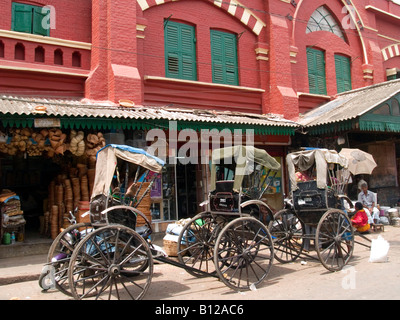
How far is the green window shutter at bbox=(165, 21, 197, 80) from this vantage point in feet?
38.5

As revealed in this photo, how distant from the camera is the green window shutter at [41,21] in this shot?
990 centimetres

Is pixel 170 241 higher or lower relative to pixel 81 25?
lower

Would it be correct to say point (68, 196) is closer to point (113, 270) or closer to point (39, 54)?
point (39, 54)

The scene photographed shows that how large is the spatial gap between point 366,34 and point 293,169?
12.6 meters

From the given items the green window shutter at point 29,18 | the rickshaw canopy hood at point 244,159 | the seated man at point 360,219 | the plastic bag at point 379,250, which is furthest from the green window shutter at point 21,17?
the seated man at point 360,219

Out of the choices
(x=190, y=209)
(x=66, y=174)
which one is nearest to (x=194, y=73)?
(x=190, y=209)

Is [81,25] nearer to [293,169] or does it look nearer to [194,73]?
[194,73]

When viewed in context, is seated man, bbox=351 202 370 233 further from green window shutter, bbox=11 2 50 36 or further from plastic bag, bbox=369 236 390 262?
green window shutter, bbox=11 2 50 36

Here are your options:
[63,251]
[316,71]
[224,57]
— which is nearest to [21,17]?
[224,57]

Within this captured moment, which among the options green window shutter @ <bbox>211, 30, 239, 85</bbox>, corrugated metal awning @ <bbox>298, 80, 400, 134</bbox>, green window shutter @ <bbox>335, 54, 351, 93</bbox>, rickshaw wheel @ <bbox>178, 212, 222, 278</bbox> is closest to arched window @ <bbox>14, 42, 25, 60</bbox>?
green window shutter @ <bbox>211, 30, 239, 85</bbox>

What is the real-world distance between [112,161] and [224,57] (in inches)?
342

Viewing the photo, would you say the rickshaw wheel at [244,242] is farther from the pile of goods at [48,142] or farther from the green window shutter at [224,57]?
the green window shutter at [224,57]

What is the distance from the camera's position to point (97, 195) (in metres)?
5.54

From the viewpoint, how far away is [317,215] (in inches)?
274
